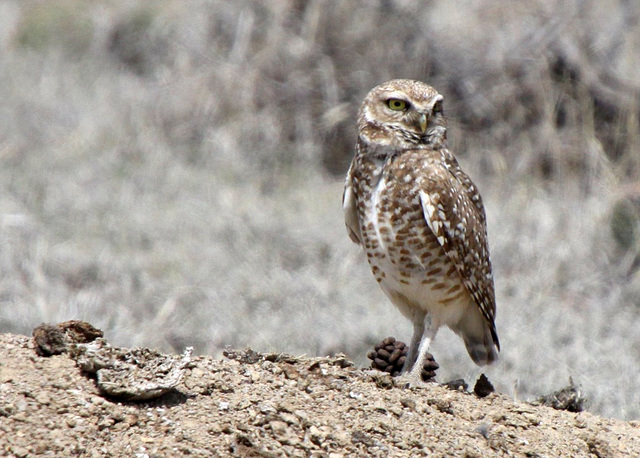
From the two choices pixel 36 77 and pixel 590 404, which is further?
Answer: pixel 36 77

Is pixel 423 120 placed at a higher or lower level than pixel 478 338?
higher

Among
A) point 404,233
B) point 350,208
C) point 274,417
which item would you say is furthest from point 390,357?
point 274,417

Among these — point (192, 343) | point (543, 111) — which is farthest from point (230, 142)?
point (192, 343)

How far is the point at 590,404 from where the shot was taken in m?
5.18

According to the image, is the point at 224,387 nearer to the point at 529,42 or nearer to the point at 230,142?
the point at 230,142

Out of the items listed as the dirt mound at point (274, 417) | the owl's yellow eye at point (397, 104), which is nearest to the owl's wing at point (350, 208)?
the owl's yellow eye at point (397, 104)

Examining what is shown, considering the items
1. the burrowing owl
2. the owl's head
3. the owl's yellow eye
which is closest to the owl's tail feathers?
the burrowing owl

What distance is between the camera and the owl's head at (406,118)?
4.72 metres

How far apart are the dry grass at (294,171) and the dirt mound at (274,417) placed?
169 centimetres

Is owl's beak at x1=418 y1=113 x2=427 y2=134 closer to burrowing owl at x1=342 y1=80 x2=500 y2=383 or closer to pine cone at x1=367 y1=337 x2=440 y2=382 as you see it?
burrowing owl at x1=342 y1=80 x2=500 y2=383

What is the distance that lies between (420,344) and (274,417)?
1627 mm

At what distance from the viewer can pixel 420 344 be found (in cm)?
474

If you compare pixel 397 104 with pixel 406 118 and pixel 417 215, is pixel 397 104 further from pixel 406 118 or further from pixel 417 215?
pixel 417 215

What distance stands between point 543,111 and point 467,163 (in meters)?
0.91
